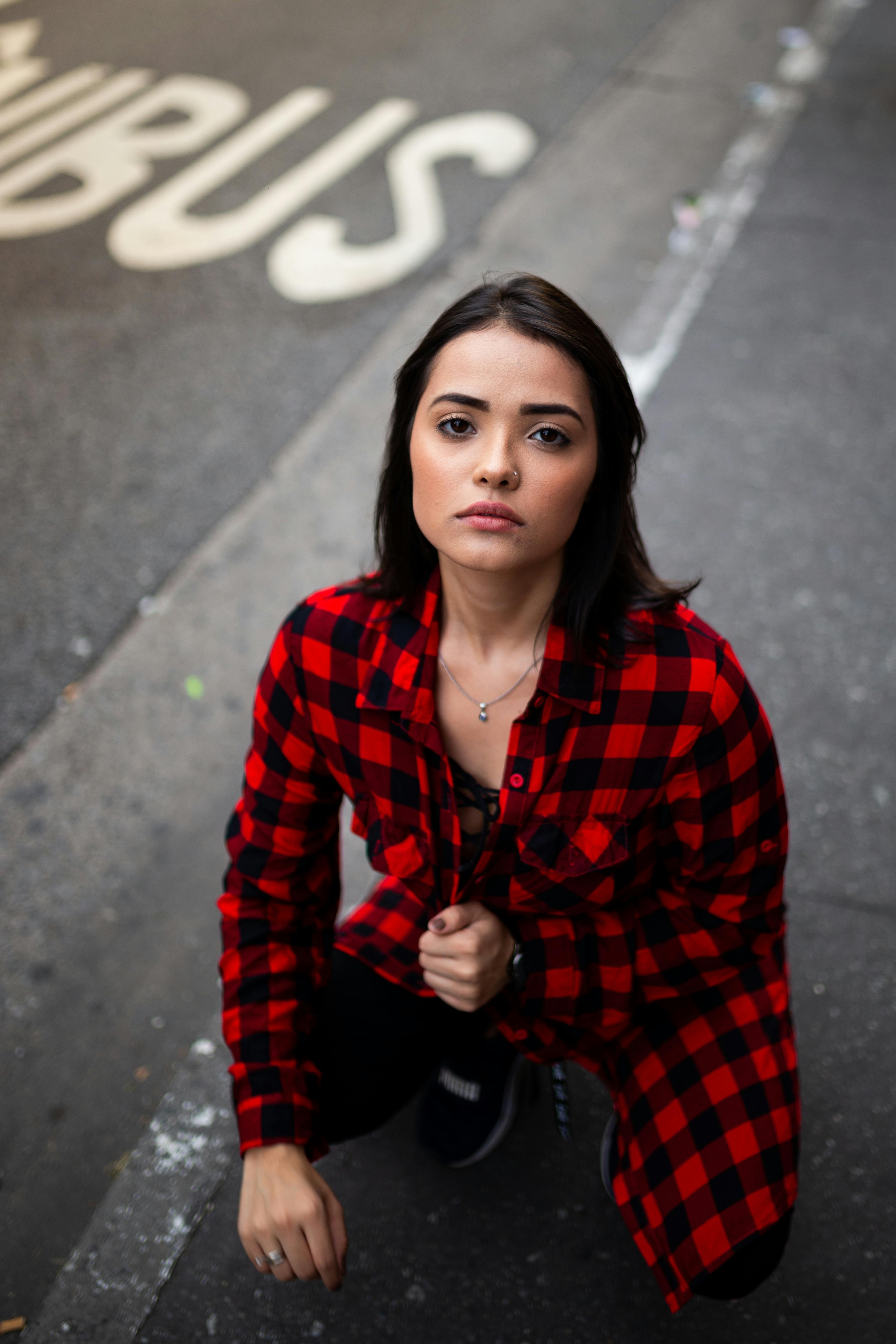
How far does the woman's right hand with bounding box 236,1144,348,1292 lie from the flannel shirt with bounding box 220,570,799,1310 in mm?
66

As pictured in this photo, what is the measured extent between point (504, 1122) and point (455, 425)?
4.75 feet

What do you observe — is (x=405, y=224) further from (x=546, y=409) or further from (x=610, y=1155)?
(x=610, y=1155)

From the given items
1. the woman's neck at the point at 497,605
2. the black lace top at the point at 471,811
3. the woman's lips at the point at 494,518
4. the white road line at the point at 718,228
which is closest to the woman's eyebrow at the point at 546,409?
the woman's lips at the point at 494,518

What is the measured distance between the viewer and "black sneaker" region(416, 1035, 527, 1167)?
7.12 ft

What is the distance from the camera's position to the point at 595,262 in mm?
5066

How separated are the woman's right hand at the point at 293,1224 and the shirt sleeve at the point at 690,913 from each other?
0.43 meters

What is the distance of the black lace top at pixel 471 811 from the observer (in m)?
1.80

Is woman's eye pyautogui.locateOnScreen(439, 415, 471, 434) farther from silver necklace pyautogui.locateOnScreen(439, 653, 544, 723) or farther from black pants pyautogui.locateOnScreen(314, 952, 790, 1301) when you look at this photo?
black pants pyautogui.locateOnScreen(314, 952, 790, 1301)

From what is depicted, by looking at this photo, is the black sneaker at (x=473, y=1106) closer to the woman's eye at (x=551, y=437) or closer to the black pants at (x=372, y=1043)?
the black pants at (x=372, y=1043)

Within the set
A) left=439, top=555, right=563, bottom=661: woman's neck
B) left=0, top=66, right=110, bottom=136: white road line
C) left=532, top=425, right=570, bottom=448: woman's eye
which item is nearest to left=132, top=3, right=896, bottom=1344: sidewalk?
left=439, top=555, right=563, bottom=661: woman's neck

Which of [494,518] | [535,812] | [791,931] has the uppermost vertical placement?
[494,518]

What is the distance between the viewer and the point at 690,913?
5.89ft

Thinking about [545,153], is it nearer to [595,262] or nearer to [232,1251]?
[595,262]

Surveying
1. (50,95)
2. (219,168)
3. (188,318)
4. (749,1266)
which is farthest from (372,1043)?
(50,95)
